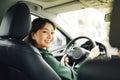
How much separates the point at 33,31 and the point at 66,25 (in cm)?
105

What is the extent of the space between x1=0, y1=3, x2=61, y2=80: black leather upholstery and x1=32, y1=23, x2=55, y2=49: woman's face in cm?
65

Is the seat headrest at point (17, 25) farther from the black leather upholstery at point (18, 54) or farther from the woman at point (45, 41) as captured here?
the woman at point (45, 41)

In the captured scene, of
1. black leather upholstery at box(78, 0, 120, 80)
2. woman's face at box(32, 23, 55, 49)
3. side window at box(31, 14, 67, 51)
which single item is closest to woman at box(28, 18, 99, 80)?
woman's face at box(32, 23, 55, 49)

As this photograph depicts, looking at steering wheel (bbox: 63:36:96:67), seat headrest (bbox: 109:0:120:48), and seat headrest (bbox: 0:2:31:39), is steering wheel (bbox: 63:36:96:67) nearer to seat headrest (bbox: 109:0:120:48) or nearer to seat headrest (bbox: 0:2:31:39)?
seat headrest (bbox: 0:2:31:39)

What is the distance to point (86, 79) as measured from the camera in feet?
2.95

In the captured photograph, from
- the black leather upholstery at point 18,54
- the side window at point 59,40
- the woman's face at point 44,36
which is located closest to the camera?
the black leather upholstery at point 18,54

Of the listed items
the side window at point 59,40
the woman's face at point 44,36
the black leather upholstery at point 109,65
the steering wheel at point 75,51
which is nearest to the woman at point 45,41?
the woman's face at point 44,36

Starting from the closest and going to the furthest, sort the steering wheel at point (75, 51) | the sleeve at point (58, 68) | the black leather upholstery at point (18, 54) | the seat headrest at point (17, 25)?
the black leather upholstery at point (18, 54) < the seat headrest at point (17, 25) < the sleeve at point (58, 68) < the steering wheel at point (75, 51)

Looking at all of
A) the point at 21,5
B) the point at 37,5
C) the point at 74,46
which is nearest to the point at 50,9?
the point at 37,5

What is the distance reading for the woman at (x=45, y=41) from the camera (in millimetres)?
3186

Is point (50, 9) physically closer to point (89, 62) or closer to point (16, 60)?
point (16, 60)

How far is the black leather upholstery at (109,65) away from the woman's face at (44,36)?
7.74 ft

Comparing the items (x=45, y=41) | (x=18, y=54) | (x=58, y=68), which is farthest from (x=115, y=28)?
(x=45, y=41)

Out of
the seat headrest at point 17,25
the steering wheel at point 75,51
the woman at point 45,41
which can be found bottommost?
the steering wheel at point 75,51
